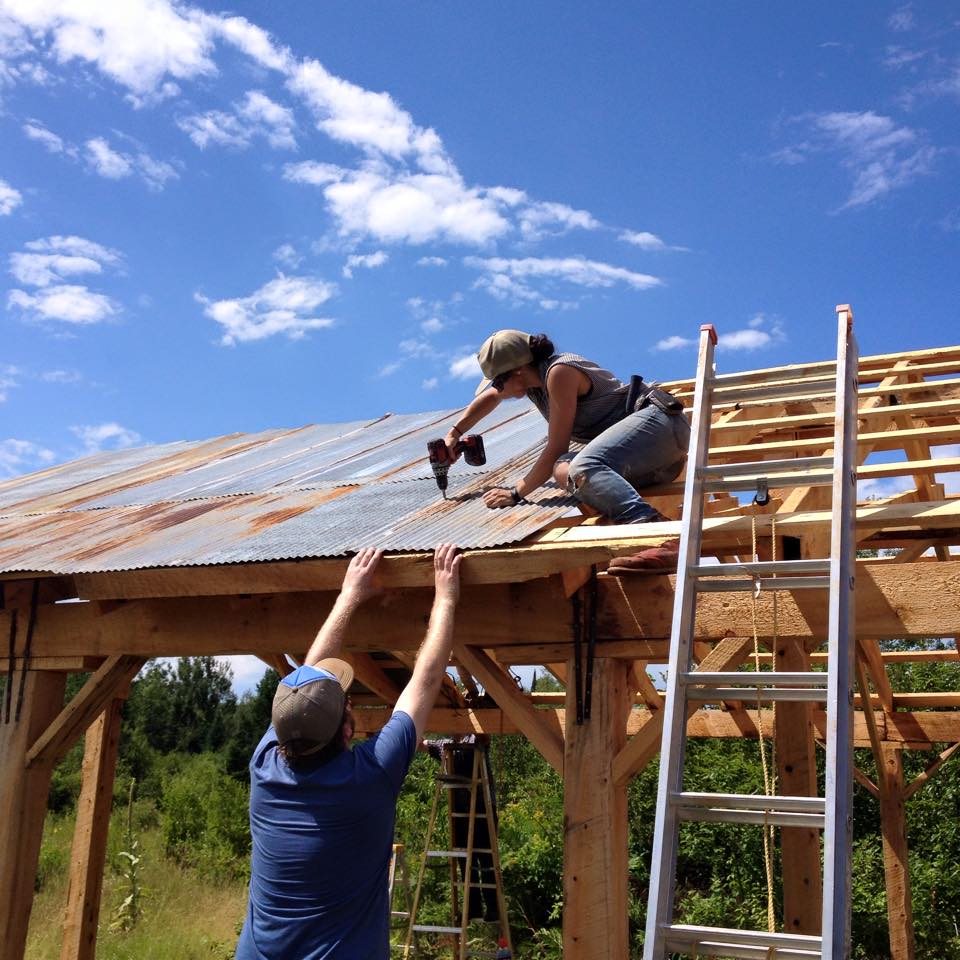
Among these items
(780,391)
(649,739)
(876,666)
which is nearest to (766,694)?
(649,739)

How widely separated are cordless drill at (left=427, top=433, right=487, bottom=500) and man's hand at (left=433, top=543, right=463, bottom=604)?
43.5 inches

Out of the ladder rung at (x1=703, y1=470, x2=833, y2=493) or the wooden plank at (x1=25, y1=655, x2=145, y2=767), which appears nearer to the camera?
the ladder rung at (x1=703, y1=470, x2=833, y2=493)

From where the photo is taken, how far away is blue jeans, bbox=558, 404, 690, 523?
4.54 m

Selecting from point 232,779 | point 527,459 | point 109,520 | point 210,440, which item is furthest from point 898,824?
point 232,779

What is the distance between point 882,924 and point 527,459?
7920mm

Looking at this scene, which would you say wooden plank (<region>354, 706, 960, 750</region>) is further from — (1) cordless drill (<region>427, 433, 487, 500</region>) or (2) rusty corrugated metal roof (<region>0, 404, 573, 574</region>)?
(1) cordless drill (<region>427, 433, 487, 500</region>)

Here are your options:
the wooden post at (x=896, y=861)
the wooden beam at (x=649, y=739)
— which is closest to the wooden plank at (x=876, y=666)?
the wooden post at (x=896, y=861)

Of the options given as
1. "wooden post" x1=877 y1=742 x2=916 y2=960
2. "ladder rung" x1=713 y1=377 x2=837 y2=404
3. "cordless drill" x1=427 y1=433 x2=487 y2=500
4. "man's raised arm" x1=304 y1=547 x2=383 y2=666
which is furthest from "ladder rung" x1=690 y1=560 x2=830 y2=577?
"wooden post" x1=877 y1=742 x2=916 y2=960

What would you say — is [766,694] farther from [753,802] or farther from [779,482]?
[779,482]

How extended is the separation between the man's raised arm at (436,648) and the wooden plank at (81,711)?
2.55 m

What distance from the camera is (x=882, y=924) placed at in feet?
35.2

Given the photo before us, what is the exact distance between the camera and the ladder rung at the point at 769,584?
3.39 metres

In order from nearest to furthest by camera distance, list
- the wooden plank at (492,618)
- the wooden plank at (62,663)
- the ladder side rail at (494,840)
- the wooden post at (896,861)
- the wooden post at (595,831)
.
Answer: the wooden plank at (492,618), the wooden post at (595,831), the wooden plank at (62,663), the wooden post at (896,861), the ladder side rail at (494,840)

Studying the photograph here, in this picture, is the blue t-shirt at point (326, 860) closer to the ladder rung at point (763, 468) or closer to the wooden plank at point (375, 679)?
the ladder rung at point (763, 468)
